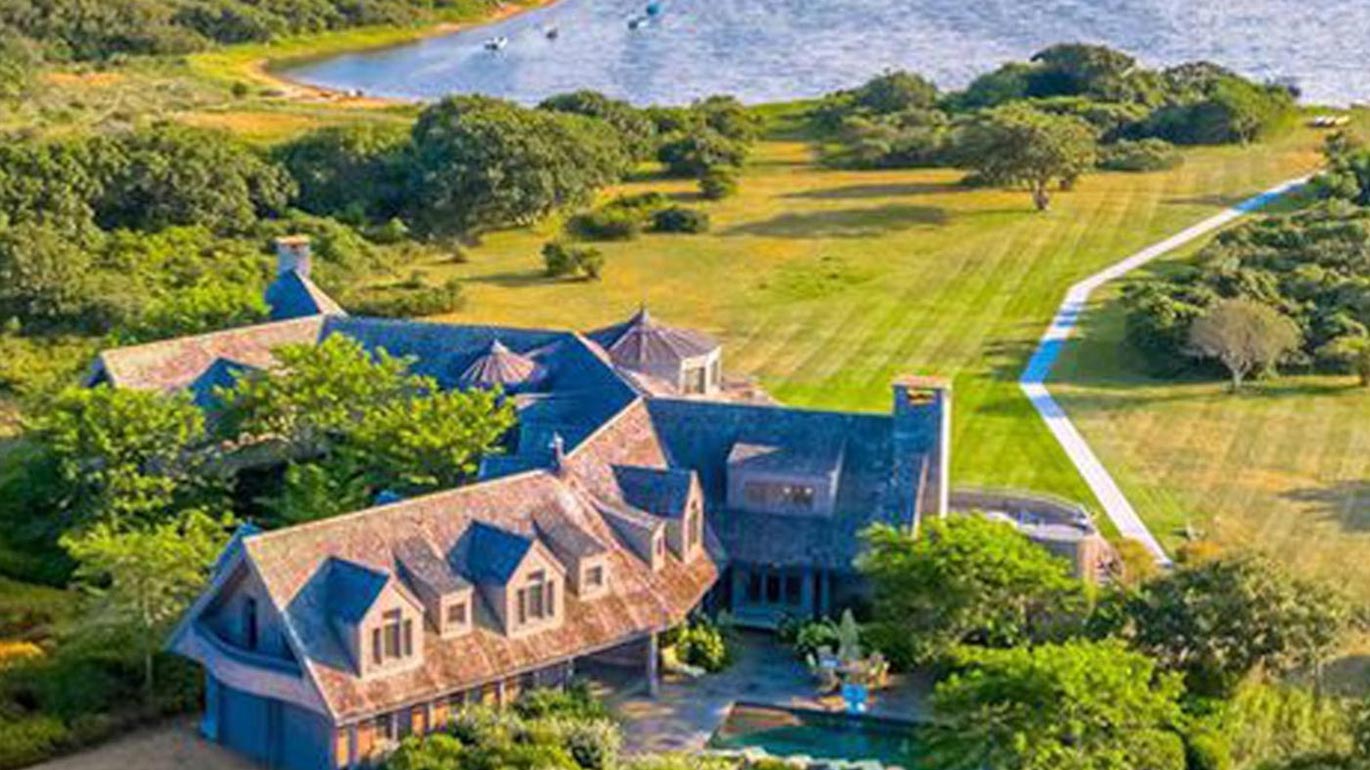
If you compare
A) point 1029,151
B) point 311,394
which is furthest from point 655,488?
point 1029,151

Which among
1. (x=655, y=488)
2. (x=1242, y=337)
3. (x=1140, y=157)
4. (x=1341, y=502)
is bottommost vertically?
(x=1341, y=502)

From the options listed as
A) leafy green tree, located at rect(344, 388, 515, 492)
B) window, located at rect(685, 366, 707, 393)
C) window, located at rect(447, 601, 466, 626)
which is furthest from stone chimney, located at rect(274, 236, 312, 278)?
window, located at rect(447, 601, 466, 626)

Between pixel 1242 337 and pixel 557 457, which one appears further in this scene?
pixel 1242 337

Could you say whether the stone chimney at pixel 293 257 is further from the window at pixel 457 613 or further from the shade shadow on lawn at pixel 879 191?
the shade shadow on lawn at pixel 879 191

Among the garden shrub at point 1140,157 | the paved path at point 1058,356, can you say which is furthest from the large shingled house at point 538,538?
the garden shrub at point 1140,157

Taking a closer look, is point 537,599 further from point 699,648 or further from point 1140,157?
point 1140,157

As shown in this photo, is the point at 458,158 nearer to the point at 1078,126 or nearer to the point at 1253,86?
the point at 1078,126

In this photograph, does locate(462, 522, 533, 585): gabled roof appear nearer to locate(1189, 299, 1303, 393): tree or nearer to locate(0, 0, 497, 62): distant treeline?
locate(1189, 299, 1303, 393): tree
